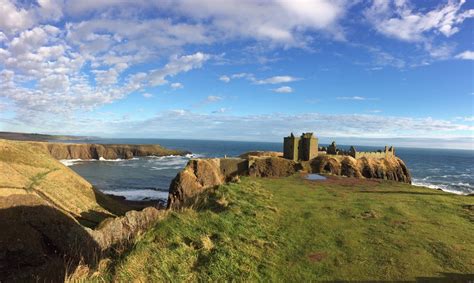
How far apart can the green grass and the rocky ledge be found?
18.4 metres

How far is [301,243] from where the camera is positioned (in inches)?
455

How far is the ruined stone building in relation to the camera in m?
52.5

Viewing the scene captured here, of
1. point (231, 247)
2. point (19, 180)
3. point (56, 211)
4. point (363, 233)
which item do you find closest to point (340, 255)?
point (363, 233)

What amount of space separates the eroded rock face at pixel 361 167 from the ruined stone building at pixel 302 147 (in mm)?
1538

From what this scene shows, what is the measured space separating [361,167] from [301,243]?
4650 centimetres

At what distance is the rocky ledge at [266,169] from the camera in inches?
1420

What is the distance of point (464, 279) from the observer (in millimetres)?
8852

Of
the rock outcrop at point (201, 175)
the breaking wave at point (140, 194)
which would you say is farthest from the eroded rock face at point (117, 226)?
the breaking wave at point (140, 194)

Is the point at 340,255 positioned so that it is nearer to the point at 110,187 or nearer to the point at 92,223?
the point at 92,223

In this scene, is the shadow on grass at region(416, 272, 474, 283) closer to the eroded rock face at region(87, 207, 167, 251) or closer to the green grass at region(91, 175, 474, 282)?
the green grass at region(91, 175, 474, 282)

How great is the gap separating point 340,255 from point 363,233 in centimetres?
285

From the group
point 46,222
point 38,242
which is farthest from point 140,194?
point 38,242

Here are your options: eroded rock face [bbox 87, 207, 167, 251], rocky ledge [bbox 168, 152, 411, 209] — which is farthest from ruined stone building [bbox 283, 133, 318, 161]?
eroded rock face [bbox 87, 207, 167, 251]

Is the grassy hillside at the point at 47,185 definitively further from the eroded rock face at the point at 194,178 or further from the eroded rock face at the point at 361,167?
the eroded rock face at the point at 361,167
